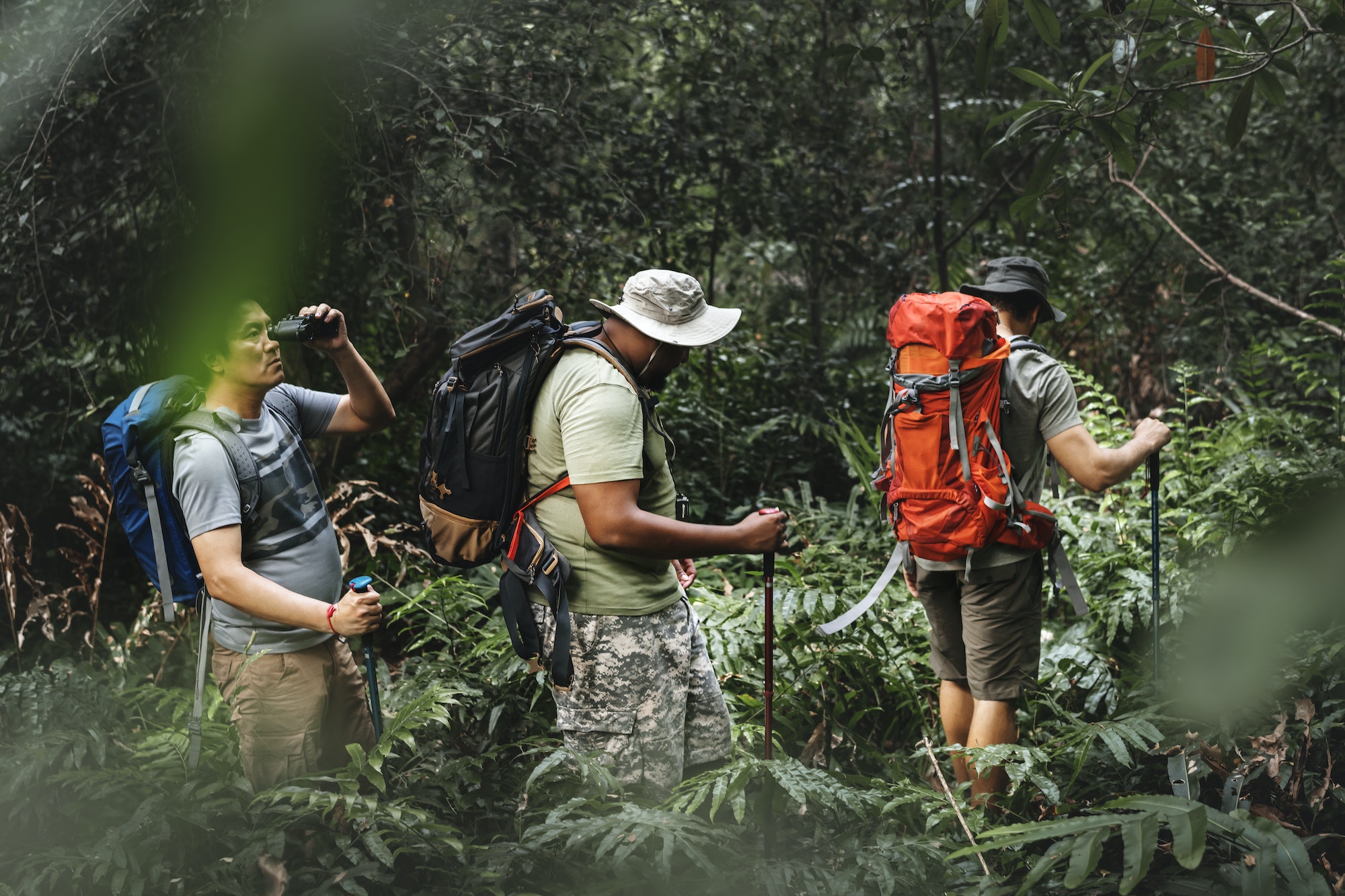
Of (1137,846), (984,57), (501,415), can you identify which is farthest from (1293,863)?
(984,57)

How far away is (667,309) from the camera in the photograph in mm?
2674

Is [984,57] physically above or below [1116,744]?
above

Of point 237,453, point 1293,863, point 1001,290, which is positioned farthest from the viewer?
point 1001,290

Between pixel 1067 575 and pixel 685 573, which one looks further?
pixel 1067 575

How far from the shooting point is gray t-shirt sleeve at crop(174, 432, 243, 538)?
2.49m

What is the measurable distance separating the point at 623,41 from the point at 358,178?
198 cm

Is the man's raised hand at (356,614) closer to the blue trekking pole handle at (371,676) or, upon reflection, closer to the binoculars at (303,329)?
the blue trekking pole handle at (371,676)

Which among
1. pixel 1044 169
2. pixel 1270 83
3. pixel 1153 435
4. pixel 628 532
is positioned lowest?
pixel 1153 435

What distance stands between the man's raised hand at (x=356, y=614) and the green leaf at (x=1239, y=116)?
290 centimetres

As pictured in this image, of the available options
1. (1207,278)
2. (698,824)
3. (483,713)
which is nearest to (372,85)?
(483,713)

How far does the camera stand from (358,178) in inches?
175

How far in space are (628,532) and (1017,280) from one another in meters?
1.86

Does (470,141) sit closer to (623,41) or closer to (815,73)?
(623,41)

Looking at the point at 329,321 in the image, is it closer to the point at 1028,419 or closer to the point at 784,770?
the point at 784,770
